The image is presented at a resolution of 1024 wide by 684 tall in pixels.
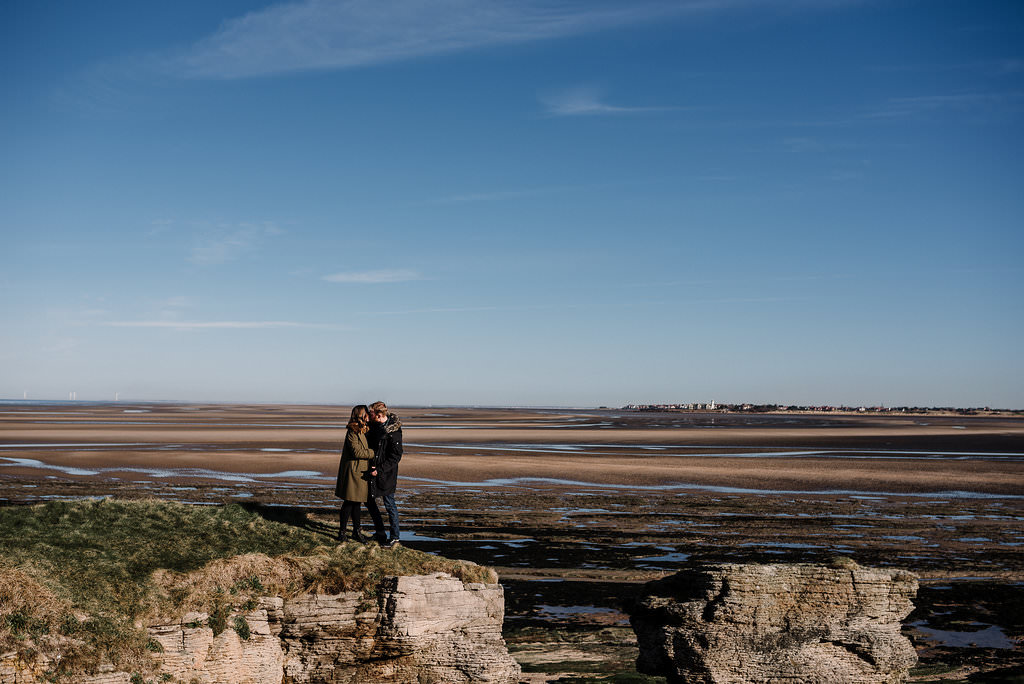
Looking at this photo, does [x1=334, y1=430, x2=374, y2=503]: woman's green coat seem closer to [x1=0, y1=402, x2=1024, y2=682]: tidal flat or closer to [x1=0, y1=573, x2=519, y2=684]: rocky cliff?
[x1=0, y1=402, x2=1024, y2=682]: tidal flat

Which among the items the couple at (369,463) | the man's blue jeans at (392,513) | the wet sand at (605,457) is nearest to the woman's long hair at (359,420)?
the couple at (369,463)

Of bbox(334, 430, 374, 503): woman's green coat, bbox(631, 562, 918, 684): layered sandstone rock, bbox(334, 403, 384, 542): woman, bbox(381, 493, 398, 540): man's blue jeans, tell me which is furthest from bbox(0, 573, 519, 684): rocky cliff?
bbox(631, 562, 918, 684): layered sandstone rock

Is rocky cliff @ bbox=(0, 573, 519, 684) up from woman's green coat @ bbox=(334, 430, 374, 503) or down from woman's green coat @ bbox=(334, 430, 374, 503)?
down

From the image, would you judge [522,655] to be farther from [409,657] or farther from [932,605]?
[932,605]

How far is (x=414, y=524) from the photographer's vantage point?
2692 centimetres

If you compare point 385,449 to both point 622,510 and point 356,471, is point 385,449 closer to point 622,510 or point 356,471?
point 356,471

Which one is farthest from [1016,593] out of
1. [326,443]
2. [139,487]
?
[326,443]

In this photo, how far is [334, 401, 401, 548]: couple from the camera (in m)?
13.1

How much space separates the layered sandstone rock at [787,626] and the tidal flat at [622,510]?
1.96 metres

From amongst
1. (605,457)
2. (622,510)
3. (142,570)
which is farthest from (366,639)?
(605,457)

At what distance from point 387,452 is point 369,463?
1.16ft

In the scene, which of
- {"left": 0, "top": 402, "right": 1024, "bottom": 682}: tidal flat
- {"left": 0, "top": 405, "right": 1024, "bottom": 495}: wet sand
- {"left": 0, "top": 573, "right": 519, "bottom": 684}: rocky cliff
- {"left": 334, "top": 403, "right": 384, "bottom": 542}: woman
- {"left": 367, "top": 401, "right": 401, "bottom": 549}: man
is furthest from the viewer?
{"left": 0, "top": 405, "right": 1024, "bottom": 495}: wet sand

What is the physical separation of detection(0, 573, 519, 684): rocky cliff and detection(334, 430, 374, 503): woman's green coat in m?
2.28

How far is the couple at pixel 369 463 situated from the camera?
43.1ft
